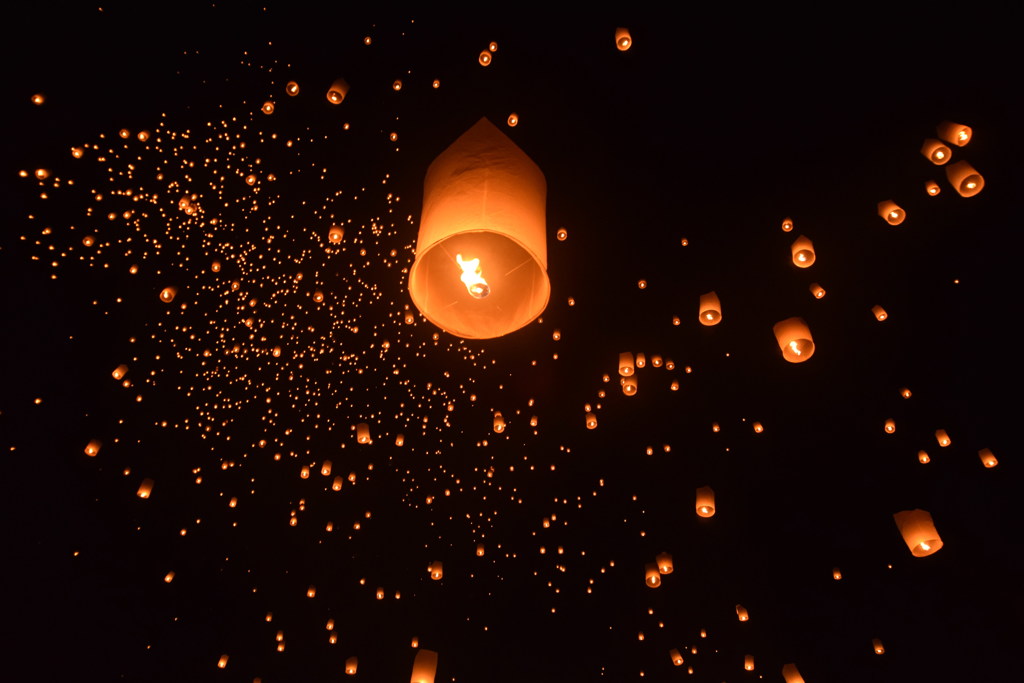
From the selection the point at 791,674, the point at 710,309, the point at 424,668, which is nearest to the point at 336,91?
the point at 710,309

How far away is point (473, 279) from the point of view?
2492 mm

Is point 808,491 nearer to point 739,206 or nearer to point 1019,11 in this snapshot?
point 739,206

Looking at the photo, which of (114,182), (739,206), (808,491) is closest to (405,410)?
(114,182)

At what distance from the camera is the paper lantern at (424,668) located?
4.57 metres

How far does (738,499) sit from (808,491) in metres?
0.59

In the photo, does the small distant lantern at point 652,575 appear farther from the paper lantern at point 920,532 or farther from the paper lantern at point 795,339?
the paper lantern at point 795,339

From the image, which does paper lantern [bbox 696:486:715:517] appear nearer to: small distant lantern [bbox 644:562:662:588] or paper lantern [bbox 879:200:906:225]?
small distant lantern [bbox 644:562:662:588]

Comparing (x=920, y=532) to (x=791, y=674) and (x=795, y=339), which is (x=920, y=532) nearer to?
(x=795, y=339)

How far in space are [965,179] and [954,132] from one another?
0.37m

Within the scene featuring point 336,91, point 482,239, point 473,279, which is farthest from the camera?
point 482,239

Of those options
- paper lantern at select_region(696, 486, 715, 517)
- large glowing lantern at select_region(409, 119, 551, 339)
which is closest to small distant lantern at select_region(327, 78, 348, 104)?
large glowing lantern at select_region(409, 119, 551, 339)

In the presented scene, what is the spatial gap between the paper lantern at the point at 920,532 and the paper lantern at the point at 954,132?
219 centimetres

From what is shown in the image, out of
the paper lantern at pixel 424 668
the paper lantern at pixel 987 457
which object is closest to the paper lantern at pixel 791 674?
the paper lantern at pixel 987 457

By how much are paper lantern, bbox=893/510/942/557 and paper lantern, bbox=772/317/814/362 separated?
1.66m
